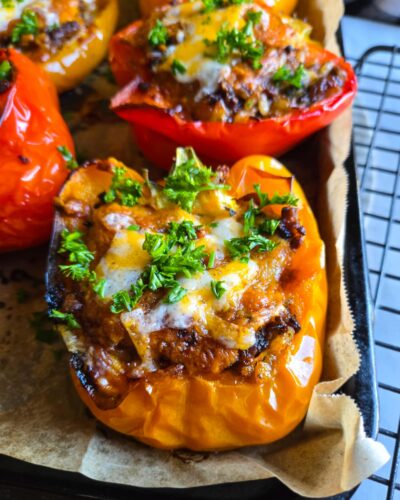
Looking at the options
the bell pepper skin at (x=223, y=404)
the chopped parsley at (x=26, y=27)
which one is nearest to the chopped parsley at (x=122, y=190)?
the bell pepper skin at (x=223, y=404)

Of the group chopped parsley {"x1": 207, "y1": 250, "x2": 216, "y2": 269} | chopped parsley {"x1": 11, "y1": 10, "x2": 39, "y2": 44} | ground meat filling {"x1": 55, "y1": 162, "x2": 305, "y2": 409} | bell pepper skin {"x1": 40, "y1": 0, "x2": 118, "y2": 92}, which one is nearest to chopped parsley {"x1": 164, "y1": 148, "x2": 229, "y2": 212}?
ground meat filling {"x1": 55, "y1": 162, "x2": 305, "y2": 409}

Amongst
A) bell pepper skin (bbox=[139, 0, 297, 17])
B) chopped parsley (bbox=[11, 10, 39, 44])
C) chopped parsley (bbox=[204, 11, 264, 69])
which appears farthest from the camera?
bell pepper skin (bbox=[139, 0, 297, 17])

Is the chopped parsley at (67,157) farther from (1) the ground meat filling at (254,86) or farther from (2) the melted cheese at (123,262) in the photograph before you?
(2) the melted cheese at (123,262)

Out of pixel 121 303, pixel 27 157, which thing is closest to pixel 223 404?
pixel 121 303

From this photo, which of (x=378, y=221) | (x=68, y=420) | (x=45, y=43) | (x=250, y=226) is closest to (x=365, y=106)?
(x=378, y=221)

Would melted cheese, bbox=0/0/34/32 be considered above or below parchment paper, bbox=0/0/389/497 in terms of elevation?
above

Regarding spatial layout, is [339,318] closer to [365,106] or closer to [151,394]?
[151,394]

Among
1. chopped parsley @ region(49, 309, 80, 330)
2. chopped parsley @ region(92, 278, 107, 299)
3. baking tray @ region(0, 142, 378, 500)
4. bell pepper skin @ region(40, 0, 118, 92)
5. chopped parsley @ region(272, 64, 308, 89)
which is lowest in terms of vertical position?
baking tray @ region(0, 142, 378, 500)

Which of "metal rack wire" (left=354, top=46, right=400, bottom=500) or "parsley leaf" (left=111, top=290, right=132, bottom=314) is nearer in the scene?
"parsley leaf" (left=111, top=290, right=132, bottom=314)

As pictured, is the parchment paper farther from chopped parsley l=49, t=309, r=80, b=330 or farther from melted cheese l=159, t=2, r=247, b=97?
melted cheese l=159, t=2, r=247, b=97
